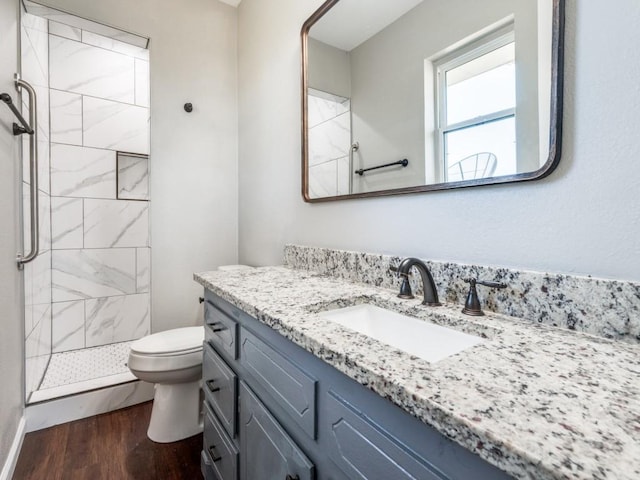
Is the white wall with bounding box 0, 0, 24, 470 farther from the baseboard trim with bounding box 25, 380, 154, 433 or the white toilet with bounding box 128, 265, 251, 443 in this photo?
the white toilet with bounding box 128, 265, 251, 443

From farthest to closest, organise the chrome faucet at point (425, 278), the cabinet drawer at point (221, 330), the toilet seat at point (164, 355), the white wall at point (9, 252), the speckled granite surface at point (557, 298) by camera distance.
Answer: the toilet seat at point (164, 355)
the white wall at point (9, 252)
the cabinet drawer at point (221, 330)
the chrome faucet at point (425, 278)
the speckled granite surface at point (557, 298)

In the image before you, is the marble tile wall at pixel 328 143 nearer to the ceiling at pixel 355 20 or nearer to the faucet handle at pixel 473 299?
the ceiling at pixel 355 20

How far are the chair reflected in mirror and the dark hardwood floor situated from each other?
64.5 inches

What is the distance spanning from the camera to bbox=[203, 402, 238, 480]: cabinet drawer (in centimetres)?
107

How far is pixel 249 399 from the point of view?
36.8 inches

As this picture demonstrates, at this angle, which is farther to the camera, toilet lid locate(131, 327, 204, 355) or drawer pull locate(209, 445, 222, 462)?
toilet lid locate(131, 327, 204, 355)

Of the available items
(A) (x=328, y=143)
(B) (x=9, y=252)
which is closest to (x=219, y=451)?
(B) (x=9, y=252)

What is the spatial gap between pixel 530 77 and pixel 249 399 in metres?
1.14

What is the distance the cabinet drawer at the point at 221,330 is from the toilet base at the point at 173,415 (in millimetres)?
566

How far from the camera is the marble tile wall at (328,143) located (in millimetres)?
1397

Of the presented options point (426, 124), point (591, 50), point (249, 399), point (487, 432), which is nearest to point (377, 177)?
point (426, 124)

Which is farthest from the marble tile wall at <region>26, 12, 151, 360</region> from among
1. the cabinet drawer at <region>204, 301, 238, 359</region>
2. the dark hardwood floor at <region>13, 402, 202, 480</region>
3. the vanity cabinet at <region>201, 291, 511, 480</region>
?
the vanity cabinet at <region>201, 291, 511, 480</region>

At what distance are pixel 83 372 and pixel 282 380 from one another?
6.57 feet

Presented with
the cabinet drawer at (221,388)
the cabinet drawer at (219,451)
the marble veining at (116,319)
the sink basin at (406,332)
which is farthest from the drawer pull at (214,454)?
the marble veining at (116,319)
